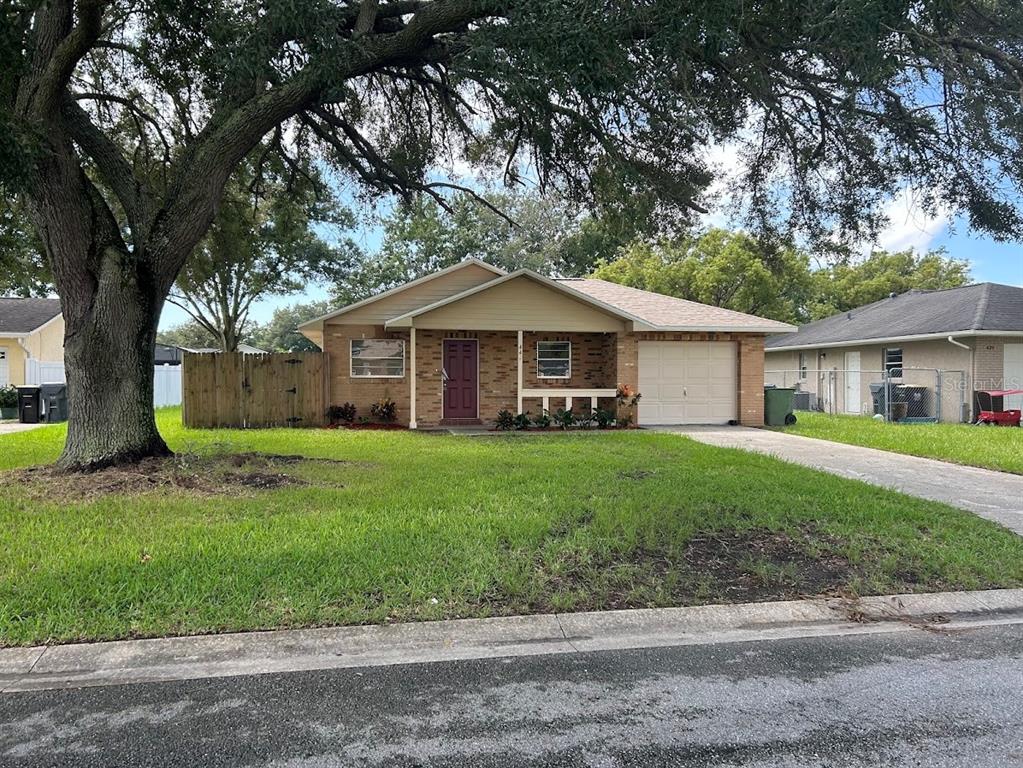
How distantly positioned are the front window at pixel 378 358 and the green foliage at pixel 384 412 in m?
0.73

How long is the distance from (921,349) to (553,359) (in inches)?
449

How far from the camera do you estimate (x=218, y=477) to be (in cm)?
739

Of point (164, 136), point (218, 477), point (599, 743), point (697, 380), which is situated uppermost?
point (164, 136)

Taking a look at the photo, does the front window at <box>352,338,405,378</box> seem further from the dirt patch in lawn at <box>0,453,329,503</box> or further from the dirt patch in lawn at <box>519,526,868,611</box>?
the dirt patch in lawn at <box>519,526,868,611</box>

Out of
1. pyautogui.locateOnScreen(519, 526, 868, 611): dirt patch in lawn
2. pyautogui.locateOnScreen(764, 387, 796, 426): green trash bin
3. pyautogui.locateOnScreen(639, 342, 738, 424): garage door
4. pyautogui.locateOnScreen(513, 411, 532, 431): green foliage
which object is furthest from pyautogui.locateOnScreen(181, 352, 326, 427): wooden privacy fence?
pyautogui.locateOnScreen(519, 526, 868, 611): dirt patch in lawn

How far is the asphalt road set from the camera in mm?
2650

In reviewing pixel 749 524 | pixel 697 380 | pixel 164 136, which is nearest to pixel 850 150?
pixel 749 524

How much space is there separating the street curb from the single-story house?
10.6 m

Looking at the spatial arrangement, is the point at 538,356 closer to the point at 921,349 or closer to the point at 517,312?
the point at 517,312

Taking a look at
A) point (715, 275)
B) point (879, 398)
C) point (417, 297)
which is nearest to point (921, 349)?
point (879, 398)

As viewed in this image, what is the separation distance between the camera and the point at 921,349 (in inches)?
751

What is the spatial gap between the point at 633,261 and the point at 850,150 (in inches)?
804

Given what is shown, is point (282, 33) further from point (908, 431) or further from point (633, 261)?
point (633, 261)

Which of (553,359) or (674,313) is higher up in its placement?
(674,313)
